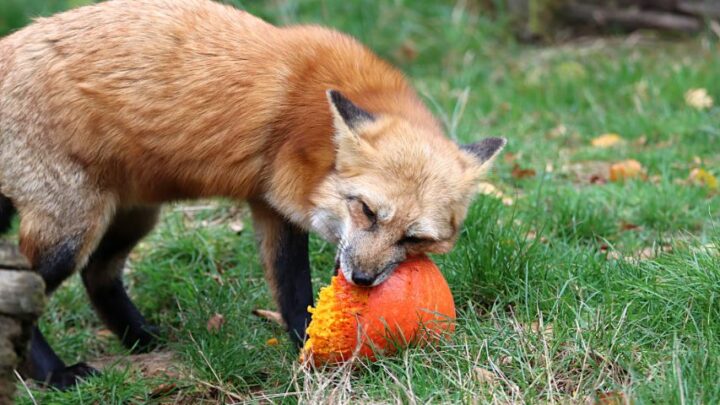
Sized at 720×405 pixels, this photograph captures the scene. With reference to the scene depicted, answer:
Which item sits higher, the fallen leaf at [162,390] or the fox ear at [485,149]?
the fox ear at [485,149]

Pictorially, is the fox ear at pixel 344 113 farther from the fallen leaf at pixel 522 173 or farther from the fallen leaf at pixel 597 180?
the fallen leaf at pixel 597 180

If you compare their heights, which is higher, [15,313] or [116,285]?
[15,313]

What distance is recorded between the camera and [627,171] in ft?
22.5

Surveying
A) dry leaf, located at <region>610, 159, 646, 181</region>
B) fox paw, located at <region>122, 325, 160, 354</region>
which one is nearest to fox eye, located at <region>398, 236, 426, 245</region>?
fox paw, located at <region>122, 325, 160, 354</region>

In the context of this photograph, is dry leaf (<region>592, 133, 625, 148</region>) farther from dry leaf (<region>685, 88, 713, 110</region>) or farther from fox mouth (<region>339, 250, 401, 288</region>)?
fox mouth (<region>339, 250, 401, 288</region>)

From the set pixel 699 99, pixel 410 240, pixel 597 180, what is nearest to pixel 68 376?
pixel 410 240

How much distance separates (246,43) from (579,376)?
2511 mm

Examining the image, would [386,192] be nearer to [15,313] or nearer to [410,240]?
[410,240]

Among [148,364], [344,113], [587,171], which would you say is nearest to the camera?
[344,113]

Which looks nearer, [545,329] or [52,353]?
[545,329]

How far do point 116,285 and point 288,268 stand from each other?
4.36ft

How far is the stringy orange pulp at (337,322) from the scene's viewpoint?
163 inches

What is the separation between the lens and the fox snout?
4031mm

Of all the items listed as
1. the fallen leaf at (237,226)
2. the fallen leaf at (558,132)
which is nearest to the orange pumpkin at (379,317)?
the fallen leaf at (237,226)
